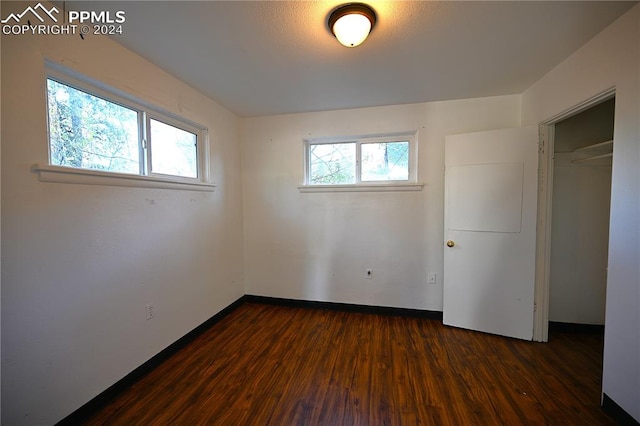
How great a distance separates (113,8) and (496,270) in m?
3.41

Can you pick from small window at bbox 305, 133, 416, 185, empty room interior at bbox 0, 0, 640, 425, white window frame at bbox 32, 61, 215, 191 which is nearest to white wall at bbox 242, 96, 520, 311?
empty room interior at bbox 0, 0, 640, 425

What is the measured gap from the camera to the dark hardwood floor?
56.2 inches

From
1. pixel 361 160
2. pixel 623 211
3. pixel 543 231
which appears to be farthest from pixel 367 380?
pixel 361 160

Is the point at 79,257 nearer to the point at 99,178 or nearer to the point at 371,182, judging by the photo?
the point at 99,178

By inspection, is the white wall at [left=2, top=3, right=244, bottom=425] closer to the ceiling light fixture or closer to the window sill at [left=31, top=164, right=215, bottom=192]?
the window sill at [left=31, top=164, right=215, bottom=192]

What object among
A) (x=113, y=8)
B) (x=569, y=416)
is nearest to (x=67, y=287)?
(x=113, y=8)

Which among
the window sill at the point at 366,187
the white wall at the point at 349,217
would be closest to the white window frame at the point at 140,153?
the white wall at the point at 349,217

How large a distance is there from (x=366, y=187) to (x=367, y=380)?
5.95 feet

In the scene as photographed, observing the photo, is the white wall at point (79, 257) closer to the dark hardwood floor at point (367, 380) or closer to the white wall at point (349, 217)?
the dark hardwood floor at point (367, 380)

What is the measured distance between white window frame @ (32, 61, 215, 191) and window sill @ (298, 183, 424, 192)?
3.66 ft

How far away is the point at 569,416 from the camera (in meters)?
1.41

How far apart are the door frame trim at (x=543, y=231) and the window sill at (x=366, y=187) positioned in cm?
100

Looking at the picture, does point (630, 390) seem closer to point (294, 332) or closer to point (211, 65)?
point (294, 332)

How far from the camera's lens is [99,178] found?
4.86ft
